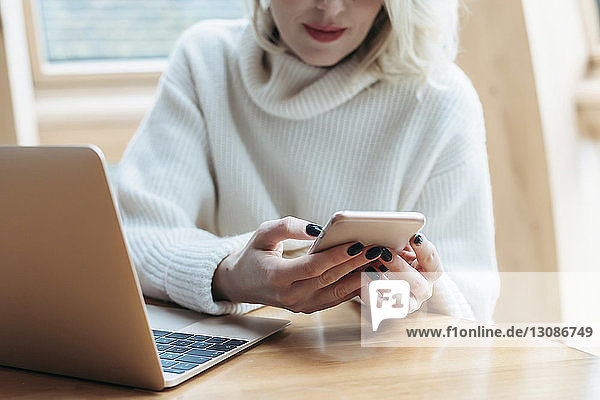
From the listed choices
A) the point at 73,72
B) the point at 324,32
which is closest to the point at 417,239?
the point at 324,32

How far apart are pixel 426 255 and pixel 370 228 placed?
17 centimetres

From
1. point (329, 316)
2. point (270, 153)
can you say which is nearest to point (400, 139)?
point (270, 153)

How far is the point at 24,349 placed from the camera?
2.69 ft

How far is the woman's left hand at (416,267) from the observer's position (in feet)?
3.08

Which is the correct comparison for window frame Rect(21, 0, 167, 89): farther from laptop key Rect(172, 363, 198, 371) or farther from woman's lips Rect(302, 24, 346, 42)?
laptop key Rect(172, 363, 198, 371)

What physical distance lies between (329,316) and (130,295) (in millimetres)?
381

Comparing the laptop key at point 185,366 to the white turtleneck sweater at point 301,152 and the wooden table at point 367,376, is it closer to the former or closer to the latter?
the wooden table at point 367,376

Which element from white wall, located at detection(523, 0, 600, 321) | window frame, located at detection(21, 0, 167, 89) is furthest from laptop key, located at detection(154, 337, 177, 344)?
window frame, located at detection(21, 0, 167, 89)

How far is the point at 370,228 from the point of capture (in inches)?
33.2

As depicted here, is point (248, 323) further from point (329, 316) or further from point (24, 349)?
point (24, 349)

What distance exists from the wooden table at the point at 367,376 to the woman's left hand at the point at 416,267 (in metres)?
0.10

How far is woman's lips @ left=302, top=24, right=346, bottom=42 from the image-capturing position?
1331 mm

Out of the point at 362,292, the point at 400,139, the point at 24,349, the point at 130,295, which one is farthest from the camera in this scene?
the point at 400,139
